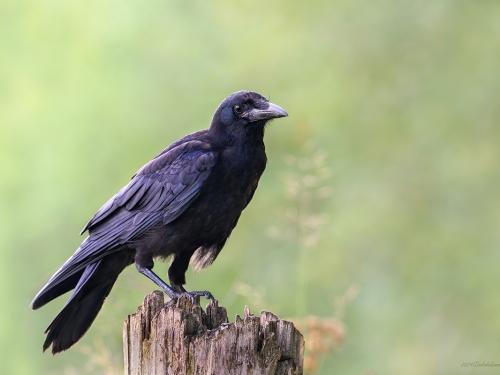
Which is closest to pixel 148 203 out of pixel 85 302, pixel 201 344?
pixel 85 302

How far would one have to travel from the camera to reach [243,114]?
5262 mm

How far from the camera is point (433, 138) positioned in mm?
9469

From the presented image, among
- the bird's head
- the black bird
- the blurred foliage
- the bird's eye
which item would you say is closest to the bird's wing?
the black bird

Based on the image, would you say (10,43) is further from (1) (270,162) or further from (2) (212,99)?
(1) (270,162)

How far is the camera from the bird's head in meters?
5.22

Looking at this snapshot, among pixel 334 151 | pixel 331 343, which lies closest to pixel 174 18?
pixel 334 151

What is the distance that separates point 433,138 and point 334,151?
1.29 metres

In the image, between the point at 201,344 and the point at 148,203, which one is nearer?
the point at 201,344

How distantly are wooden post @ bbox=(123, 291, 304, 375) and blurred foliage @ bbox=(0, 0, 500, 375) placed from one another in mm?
4052

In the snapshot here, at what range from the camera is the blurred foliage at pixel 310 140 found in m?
8.33

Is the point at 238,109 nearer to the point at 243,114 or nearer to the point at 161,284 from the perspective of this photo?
the point at 243,114

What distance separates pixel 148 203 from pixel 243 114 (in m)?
0.93

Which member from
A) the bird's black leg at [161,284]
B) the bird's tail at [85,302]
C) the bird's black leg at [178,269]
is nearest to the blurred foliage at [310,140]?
the bird's black leg at [178,269]

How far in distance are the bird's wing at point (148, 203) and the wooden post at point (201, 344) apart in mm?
1252
